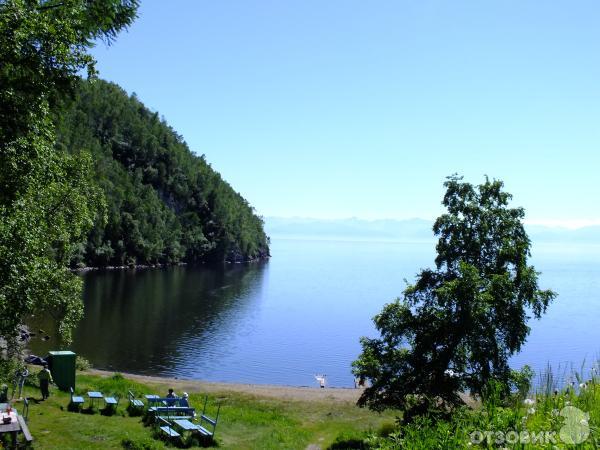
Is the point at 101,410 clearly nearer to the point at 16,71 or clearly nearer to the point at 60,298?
the point at 60,298

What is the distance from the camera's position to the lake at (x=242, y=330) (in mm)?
60106

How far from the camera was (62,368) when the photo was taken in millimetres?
30422

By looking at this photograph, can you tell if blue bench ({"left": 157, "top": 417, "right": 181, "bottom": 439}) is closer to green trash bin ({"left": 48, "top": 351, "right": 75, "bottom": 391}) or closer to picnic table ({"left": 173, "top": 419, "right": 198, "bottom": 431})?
picnic table ({"left": 173, "top": 419, "right": 198, "bottom": 431})

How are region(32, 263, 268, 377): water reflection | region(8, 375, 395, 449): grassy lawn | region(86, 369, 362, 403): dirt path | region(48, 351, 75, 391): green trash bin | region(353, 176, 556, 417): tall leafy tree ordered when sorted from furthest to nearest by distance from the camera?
region(32, 263, 268, 377): water reflection < region(86, 369, 362, 403): dirt path < region(48, 351, 75, 391): green trash bin < region(353, 176, 556, 417): tall leafy tree < region(8, 375, 395, 449): grassy lawn

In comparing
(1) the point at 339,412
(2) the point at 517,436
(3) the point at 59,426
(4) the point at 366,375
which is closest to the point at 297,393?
(1) the point at 339,412

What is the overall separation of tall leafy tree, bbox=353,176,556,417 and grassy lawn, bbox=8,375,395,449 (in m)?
4.56

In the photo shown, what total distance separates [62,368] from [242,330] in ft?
170

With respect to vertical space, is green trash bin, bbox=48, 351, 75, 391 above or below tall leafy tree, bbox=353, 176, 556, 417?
below

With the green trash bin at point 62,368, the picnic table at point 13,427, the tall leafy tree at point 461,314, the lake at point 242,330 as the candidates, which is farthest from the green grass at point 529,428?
the green trash bin at point 62,368

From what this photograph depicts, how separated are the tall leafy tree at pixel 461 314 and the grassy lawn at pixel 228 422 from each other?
4560 mm

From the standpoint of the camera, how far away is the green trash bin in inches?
1185

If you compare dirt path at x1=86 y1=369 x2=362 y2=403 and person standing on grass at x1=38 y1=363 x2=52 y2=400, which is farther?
dirt path at x1=86 y1=369 x2=362 y2=403

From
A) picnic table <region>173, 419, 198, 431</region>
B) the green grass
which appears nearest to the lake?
picnic table <region>173, 419, 198, 431</region>

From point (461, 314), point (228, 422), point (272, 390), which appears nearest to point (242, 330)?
point (272, 390)
